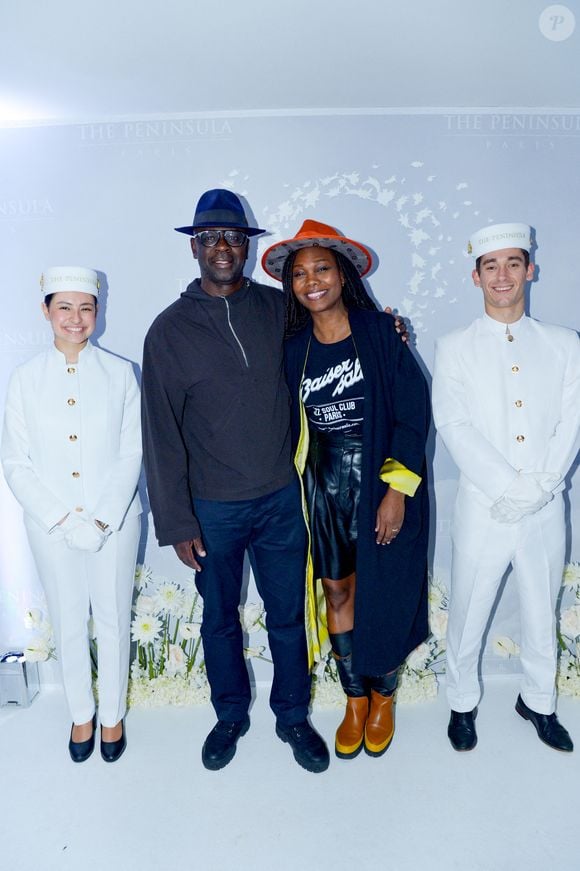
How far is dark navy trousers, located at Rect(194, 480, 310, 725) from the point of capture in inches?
92.7

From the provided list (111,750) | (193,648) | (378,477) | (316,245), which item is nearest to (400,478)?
(378,477)

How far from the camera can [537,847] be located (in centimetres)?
206

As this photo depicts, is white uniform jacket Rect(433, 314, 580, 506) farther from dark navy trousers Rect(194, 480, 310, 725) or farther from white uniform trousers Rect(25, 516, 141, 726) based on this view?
white uniform trousers Rect(25, 516, 141, 726)

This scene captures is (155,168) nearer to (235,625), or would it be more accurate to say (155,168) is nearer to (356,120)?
(356,120)

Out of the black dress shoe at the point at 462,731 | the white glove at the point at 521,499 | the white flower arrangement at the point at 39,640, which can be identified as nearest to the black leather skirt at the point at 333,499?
the white glove at the point at 521,499

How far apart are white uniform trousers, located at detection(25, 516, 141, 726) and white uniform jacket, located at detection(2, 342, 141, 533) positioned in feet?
0.36

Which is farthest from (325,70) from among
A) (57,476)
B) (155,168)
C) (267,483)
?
(57,476)

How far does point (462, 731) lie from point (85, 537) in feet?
5.49

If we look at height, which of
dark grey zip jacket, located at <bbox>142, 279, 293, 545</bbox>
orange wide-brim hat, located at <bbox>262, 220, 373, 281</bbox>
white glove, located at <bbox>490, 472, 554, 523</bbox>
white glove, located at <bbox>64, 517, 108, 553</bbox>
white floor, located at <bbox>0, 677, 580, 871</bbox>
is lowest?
white floor, located at <bbox>0, 677, 580, 871</bbox>

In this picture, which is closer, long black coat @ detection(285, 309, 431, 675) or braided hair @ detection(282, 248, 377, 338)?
long black coat @ detection(285, 309, 431, 675)

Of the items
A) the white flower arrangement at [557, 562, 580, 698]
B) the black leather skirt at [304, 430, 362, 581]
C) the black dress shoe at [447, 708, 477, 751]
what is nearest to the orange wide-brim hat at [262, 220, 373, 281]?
the black leather skirt at [304, 430, 362, 581]

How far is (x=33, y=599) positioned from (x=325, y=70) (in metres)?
2.69

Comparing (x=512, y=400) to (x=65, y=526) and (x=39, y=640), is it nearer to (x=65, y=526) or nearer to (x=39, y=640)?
(x=65, y=526)

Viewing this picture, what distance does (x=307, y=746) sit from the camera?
2436 millimetres
